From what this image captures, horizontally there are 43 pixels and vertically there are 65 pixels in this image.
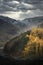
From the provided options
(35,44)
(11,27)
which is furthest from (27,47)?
(11,27)

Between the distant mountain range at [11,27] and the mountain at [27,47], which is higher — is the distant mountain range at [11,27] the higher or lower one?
the higher one

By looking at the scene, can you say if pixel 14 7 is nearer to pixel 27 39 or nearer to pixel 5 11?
pixel 5 11

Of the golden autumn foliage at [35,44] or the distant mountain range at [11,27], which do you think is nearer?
the golden autumn foliage at [35,44]

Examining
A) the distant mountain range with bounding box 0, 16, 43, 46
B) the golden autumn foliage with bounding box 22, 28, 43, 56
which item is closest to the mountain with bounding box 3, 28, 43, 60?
the golden autumn foliage with bounding box 22, 28, 43, 56

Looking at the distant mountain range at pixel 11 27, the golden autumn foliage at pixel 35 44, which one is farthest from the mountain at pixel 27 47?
the distant mountain range at pixel 11 27

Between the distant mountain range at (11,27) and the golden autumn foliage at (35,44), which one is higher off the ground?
the distant mountain range at (11,27)

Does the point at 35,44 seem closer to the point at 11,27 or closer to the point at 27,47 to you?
the point at 27,47

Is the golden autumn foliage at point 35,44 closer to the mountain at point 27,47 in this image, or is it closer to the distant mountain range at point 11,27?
the mountain at point 27,47

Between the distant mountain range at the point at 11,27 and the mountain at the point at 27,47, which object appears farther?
the distant mountain range at the point at 11,27
